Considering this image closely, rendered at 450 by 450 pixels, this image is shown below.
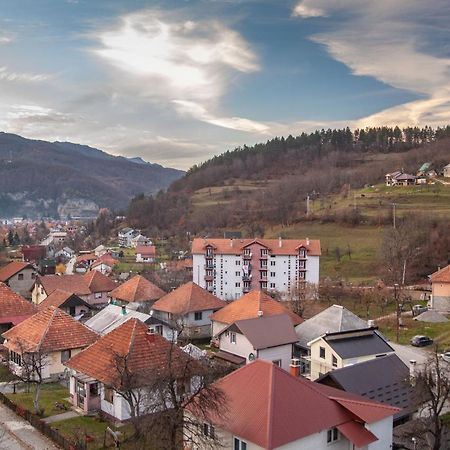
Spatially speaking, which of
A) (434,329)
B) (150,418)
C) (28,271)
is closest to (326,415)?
(150,418)

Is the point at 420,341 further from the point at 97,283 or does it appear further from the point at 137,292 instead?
the point at 97,283

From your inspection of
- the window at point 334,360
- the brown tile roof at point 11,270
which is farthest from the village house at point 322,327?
the brown tile roof at point 11,270

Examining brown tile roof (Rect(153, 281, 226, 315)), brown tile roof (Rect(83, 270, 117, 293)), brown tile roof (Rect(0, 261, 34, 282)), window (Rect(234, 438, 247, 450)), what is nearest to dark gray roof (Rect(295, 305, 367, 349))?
brown tile roof (Rect(153, 281, 226, 315))

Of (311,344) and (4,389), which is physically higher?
(311,344)

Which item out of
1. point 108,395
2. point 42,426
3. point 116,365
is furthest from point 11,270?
point 116,365

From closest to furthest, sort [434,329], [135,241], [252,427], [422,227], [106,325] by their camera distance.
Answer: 1. [252,427]
2. [106,325]
3. [434,329]
4. [422,227]
5. [135,241]

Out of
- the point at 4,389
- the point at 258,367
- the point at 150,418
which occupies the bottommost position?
the point at 4,389

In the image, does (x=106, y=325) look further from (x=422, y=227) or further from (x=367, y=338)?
(x=422, y=227)

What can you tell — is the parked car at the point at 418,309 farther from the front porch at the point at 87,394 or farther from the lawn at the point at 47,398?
the front porch at the point at 87,394
